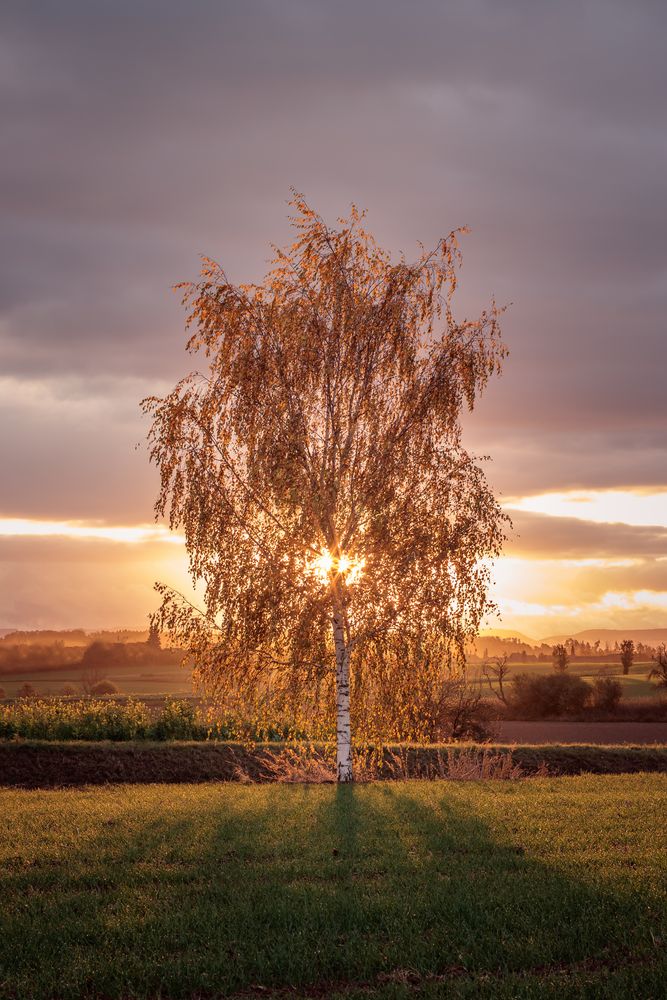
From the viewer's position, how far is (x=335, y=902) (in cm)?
881

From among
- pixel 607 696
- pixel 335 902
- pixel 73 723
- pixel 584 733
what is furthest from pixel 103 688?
pixel 335 902

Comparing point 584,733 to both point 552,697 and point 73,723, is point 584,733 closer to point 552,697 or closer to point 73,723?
point 552,697

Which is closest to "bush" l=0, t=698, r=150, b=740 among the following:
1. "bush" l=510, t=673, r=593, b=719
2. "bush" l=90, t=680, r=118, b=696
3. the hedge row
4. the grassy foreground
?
the hedge row

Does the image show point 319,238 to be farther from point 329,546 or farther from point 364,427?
point 329,546

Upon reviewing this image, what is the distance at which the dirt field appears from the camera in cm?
3394

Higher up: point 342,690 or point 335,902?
point 342,690

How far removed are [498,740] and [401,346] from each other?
66.9ft

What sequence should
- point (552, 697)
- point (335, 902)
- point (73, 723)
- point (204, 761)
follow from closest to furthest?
point (335, 902), point (204, 761), point (73, 723), point (552, 697)

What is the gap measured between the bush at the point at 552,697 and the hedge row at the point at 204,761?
22753 millimetres

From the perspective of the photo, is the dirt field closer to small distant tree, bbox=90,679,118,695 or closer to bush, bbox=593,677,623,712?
bush, bbox=593,677,623,712

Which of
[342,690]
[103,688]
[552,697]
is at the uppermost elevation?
[342,690]

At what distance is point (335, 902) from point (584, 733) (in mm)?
30656

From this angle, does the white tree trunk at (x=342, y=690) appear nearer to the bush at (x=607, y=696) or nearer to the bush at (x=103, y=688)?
the bush at (x=607, y=696)

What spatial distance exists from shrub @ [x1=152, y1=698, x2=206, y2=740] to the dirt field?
41.5ft
